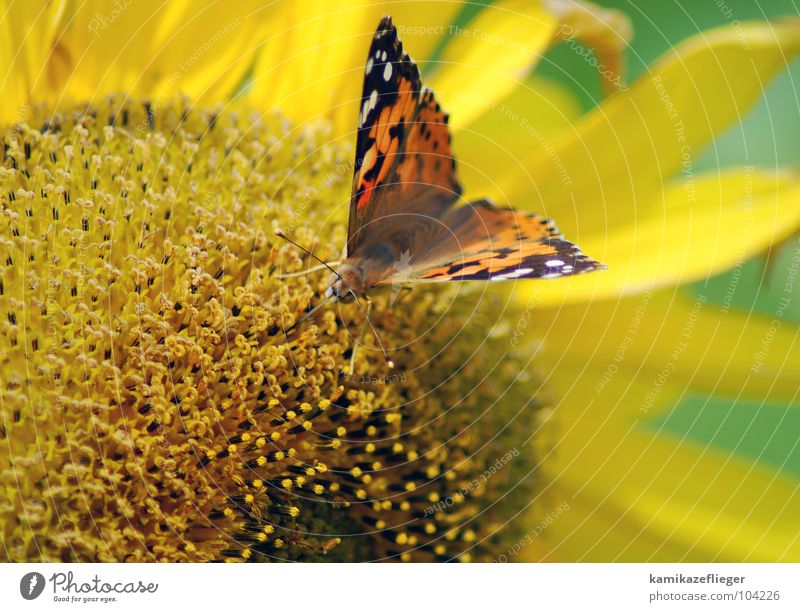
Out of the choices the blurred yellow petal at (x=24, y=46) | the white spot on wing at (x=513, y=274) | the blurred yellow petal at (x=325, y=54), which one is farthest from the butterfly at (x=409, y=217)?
the blurred yellow petal at (x=24, y=46)

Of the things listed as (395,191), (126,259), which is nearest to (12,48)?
(126,259)

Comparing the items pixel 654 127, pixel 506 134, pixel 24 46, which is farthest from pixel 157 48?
pixel 654 127

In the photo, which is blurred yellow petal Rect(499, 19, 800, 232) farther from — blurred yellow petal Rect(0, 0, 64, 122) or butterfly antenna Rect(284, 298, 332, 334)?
blurred yellow petal Rect(0, 0, 64, 122)

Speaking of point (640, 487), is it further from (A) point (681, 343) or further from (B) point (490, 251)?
(B) point (490, 251)

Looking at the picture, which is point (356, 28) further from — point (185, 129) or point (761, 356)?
point (761, 356)

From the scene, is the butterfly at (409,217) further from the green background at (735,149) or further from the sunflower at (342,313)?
the green background at (735,149)

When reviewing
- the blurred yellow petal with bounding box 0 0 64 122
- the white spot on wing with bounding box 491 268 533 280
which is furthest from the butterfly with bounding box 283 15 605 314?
the blurred yellow petal with bounding box 0 0 64 122

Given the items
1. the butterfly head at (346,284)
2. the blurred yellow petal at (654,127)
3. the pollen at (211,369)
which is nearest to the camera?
the pollen at (211,369)

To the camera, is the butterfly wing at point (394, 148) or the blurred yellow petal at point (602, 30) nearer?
the butterfly wing at point (394, 148)
